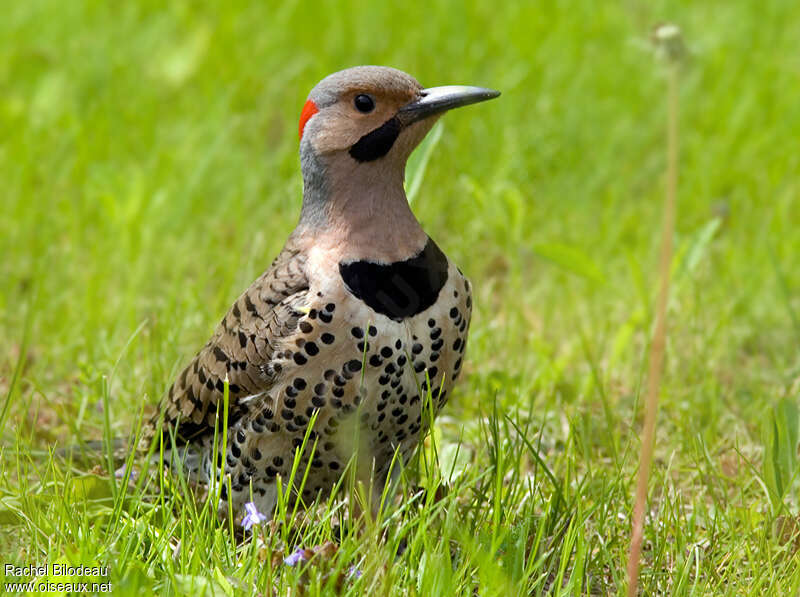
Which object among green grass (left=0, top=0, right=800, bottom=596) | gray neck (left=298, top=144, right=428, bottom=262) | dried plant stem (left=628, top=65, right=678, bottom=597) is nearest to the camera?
dried plant stem (left=628, top=65, right=678, bottom=597)

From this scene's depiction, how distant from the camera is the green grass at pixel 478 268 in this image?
333 centimetres

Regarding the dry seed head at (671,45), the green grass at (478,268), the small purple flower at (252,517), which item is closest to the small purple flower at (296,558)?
the green grass at (478,268)

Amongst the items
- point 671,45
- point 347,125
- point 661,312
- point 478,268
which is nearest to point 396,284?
point 347,125

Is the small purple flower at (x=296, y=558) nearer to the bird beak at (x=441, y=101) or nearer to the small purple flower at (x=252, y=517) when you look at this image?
the small purple flower at (x=252, y=517)

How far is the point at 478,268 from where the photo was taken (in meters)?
5.89

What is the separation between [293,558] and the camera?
3.07 m

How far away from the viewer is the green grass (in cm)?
333

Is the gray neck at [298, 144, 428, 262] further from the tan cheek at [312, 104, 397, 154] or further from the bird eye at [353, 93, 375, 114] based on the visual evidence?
the bird eye at [353, 93, 375, 114]

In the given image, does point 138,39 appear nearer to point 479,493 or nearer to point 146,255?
point 146,255

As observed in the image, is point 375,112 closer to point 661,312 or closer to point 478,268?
point 661,312

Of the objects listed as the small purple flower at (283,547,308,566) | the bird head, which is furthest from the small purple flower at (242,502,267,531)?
the bird head

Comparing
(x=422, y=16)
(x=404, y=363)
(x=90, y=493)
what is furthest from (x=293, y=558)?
(x=422, y=16)

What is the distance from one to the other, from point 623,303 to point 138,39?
12.7ft

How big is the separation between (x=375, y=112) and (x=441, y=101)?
0.20 metres
